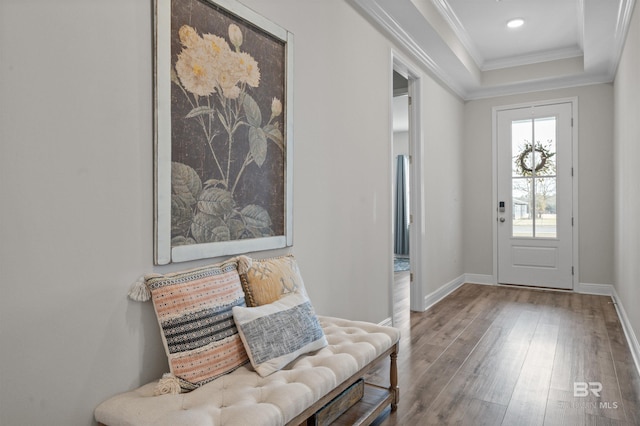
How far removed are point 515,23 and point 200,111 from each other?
3685mm

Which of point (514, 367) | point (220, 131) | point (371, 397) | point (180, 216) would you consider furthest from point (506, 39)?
point (180, 216)

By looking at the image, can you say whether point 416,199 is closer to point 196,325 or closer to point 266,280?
point 266,280

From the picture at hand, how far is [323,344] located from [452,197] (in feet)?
12.6

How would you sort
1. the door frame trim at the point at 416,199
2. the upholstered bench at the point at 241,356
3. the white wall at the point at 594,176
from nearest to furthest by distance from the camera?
the upholstered bench at the point at 241,356 → the door frame trim at the point at 416,199 → the white wall at the point at 594,176

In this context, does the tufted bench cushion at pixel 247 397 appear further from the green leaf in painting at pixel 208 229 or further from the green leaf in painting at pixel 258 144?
the green leaf in painting at pixel 258 144

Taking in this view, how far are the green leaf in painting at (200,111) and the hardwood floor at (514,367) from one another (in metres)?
1.70

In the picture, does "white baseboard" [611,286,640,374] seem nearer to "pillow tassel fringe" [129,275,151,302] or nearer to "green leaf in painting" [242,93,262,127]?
"green leaf in painting" [242,93,262,127]

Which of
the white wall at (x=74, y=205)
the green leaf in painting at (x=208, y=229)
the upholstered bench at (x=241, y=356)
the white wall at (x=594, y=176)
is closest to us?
the white wall at (x=74, y=205)

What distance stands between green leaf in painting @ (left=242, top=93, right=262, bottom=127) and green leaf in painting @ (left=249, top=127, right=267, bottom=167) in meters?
0.03

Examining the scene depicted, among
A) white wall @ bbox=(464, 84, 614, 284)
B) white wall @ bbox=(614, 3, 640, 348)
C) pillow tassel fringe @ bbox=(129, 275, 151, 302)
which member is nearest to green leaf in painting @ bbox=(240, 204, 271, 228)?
pillow tassel fringe @ bbox=(129, 275, 151, 302)

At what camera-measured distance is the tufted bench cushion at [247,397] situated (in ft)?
4.10

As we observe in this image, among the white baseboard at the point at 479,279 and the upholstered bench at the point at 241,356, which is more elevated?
the upholstered bench at the point at 241,356

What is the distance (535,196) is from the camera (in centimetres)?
525

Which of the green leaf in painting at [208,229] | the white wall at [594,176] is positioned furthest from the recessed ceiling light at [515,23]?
the green leaf in painting at [208,229]
